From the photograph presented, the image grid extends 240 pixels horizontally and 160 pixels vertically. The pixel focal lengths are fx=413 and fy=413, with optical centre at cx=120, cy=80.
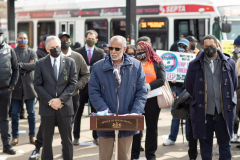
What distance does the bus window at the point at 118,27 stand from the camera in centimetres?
1438

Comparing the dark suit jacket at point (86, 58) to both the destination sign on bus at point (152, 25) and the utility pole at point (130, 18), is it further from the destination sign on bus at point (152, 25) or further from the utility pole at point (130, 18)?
the destination sign on bus at point (152, 25)

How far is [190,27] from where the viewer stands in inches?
506

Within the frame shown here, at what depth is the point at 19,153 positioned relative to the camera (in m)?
6.82

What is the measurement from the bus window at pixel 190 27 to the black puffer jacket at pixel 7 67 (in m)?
7.18

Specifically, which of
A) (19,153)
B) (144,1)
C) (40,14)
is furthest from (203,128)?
(40,14)

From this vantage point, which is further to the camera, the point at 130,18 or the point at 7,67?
the point at 130,18

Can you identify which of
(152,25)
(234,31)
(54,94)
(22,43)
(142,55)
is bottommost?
(54,94)

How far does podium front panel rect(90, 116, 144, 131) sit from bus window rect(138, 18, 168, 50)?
9205mm

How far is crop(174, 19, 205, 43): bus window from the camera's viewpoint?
1264 centimetres

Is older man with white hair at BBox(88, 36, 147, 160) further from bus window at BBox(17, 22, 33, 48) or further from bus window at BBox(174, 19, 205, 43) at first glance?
bus window at BBox(17, 22, 33, 48)

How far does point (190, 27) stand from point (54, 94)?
26.8 feet

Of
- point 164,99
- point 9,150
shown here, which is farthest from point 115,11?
point 164,99

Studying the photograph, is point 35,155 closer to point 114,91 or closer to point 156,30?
point 114,91

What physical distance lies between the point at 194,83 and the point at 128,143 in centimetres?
131
